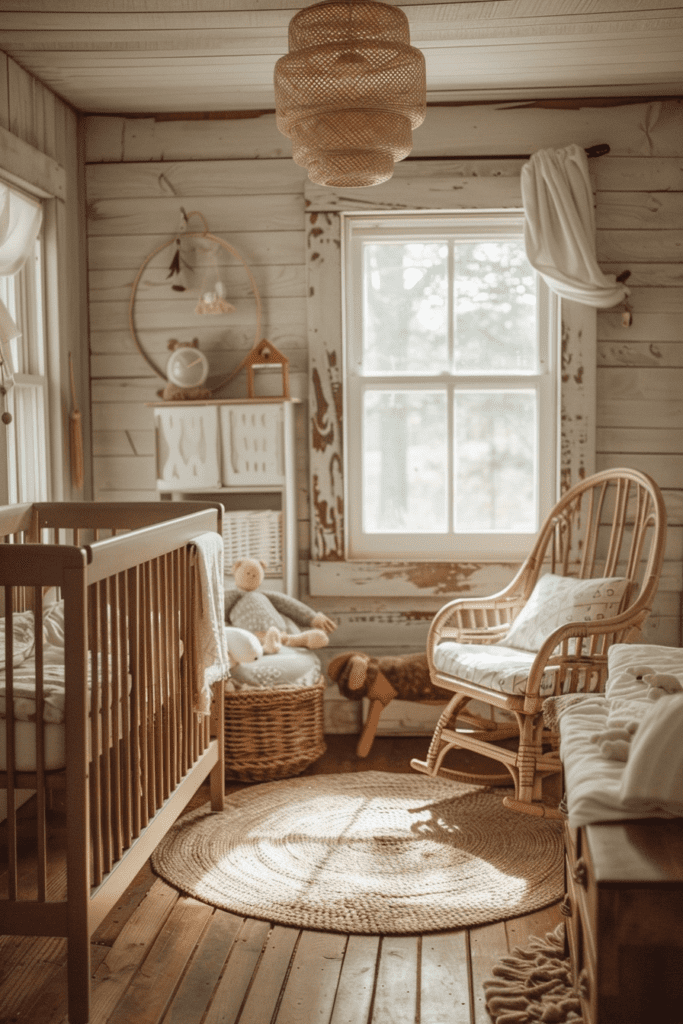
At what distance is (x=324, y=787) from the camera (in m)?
2.95

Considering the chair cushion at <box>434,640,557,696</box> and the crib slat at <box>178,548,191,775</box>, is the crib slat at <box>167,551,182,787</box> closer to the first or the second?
the crib slat at <box>178,548,191,775</box>

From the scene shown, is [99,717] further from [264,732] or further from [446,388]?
[446,388]

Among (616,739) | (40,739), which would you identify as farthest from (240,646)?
(616,739)

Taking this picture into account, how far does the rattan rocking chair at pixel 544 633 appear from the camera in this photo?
2586 millimetres

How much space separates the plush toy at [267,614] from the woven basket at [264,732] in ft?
0.71

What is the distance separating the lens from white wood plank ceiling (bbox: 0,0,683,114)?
105 inches

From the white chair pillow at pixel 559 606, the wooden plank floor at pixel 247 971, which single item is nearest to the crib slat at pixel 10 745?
the wooden plank floor at pixel 247 971

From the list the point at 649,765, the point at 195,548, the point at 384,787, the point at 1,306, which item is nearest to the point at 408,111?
the point at 195,548

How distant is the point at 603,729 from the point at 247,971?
0.88 m

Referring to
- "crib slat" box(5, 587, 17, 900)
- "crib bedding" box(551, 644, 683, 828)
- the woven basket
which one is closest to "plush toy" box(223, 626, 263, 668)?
the woven basket

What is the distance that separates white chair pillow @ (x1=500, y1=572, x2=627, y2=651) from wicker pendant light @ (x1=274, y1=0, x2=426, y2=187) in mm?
1408

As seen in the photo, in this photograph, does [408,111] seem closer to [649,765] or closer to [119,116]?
[649,765]

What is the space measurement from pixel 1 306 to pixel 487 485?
72.1 inches

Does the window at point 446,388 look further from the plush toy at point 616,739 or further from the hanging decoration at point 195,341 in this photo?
the plush toy at point 616,739
